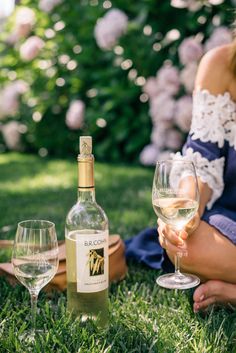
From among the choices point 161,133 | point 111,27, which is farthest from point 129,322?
point 111,27

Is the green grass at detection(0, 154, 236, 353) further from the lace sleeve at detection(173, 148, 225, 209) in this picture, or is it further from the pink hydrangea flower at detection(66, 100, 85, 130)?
the pink hydrangea flower at detection(66, 100, 85, 130)

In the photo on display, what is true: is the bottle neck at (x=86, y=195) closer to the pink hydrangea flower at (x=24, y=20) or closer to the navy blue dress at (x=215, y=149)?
the navy blue dress at (x=215, y=149)

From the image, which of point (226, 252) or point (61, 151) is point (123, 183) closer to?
point (61, 151)

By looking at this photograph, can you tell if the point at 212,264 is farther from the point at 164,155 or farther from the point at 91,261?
the point at 164,155

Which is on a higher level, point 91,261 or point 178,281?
point 91,261

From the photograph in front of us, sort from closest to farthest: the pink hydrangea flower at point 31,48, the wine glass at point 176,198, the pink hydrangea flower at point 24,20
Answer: the wine glass at point 176,198, the pink hydrangea flower at point 31,48, the pink hydrangea flower at point 24,20

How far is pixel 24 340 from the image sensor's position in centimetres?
209

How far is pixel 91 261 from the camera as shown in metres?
2.05

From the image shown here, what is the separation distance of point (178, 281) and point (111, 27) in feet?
11.5

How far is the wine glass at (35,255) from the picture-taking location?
1.93 meters

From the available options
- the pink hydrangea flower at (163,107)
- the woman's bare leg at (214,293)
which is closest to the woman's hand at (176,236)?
the woman's bare leg at (214,293)

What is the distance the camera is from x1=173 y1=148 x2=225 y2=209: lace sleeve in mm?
2688

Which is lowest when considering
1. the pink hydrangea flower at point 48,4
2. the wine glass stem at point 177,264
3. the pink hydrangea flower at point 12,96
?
the wine glass stem at point 177,264

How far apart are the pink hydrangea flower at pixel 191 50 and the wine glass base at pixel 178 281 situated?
2886 mm
